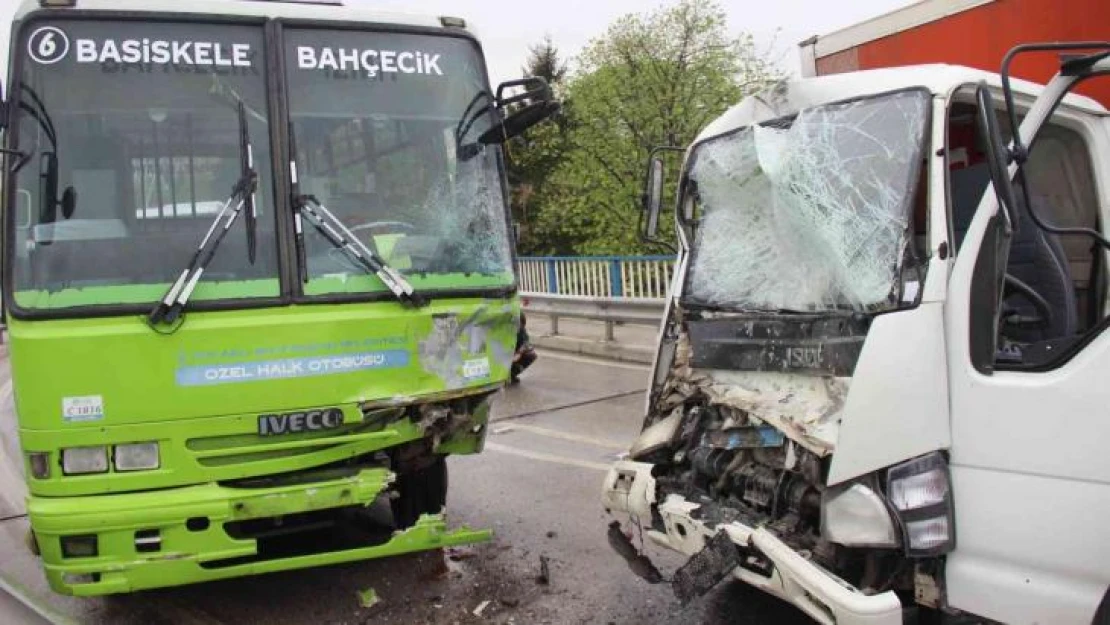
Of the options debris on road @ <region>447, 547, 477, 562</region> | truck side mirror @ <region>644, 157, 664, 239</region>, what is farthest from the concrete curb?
truck side mirror @ <region>644, 157, 664, 239</region>

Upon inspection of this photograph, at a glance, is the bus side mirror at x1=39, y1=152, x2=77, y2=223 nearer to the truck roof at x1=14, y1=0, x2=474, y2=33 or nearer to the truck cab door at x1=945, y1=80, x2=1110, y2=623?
the truck roof at x1=14, y1=0, x2=474, y2=33

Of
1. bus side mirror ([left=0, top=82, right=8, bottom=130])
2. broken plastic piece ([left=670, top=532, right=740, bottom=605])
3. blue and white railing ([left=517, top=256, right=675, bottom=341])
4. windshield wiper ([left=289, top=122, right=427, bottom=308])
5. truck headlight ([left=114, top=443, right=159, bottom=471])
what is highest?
bus side mirror ([left=0, top=82, right=8, bottom=130])

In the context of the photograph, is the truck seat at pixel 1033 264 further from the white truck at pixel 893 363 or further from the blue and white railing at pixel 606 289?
the blue and white railing at pixel 606 289

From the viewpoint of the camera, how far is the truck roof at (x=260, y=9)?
397 cm

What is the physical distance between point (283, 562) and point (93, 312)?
53.3 inches

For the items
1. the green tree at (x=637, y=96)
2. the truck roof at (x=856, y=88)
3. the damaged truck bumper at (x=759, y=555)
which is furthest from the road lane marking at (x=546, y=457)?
the green tree at (x=637, y=96)

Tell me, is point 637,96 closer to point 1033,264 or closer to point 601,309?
point 601,309

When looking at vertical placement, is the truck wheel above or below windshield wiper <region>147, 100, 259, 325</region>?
below

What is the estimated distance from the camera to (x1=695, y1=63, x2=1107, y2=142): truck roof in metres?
3.14

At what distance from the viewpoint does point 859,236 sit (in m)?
3.17

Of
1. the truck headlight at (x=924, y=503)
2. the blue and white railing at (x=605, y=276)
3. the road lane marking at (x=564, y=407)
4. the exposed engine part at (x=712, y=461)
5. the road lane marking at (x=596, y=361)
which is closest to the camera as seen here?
the truck headlight at (x=924, y=503)

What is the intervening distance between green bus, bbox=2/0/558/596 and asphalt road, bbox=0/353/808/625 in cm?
33

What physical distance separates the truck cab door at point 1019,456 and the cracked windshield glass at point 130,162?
2877mm

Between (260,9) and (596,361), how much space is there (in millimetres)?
7698
